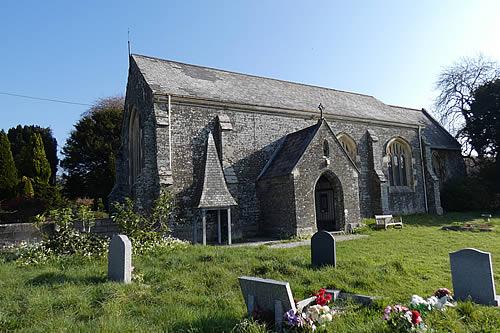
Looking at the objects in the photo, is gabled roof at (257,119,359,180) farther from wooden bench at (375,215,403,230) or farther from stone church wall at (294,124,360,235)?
wooden bench at (375,215,403,230)

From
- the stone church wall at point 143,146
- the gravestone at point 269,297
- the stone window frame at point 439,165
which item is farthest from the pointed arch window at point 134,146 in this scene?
the stone window frame at point 439,165

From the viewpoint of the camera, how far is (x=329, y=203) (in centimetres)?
2019

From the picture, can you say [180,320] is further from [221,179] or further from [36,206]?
[36,206]

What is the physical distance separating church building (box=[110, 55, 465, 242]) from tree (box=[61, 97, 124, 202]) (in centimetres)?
1075

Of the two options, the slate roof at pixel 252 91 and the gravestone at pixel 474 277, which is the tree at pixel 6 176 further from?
the gravestone at pixel 474 277

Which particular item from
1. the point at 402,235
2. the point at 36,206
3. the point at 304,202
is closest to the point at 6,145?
the point at 36,206

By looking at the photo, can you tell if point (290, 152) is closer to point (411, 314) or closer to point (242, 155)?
point (242, 155)

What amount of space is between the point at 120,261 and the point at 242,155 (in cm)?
1160

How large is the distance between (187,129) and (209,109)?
A: 5.47 feet

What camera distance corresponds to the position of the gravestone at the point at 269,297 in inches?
190

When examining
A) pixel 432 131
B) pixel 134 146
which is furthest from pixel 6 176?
pixel 432 131

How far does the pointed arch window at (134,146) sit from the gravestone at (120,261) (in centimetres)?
1198

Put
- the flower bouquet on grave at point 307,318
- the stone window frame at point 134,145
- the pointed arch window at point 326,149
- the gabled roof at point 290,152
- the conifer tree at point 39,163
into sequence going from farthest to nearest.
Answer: the conifer tree at point 39,163 → the stone window frame at point 134,145 → the pointed arch window at point 326,149 → the gabled roof at point 290,152 → the flower bouquet on grave at point 307,318

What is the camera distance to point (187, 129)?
17453 millimetres
